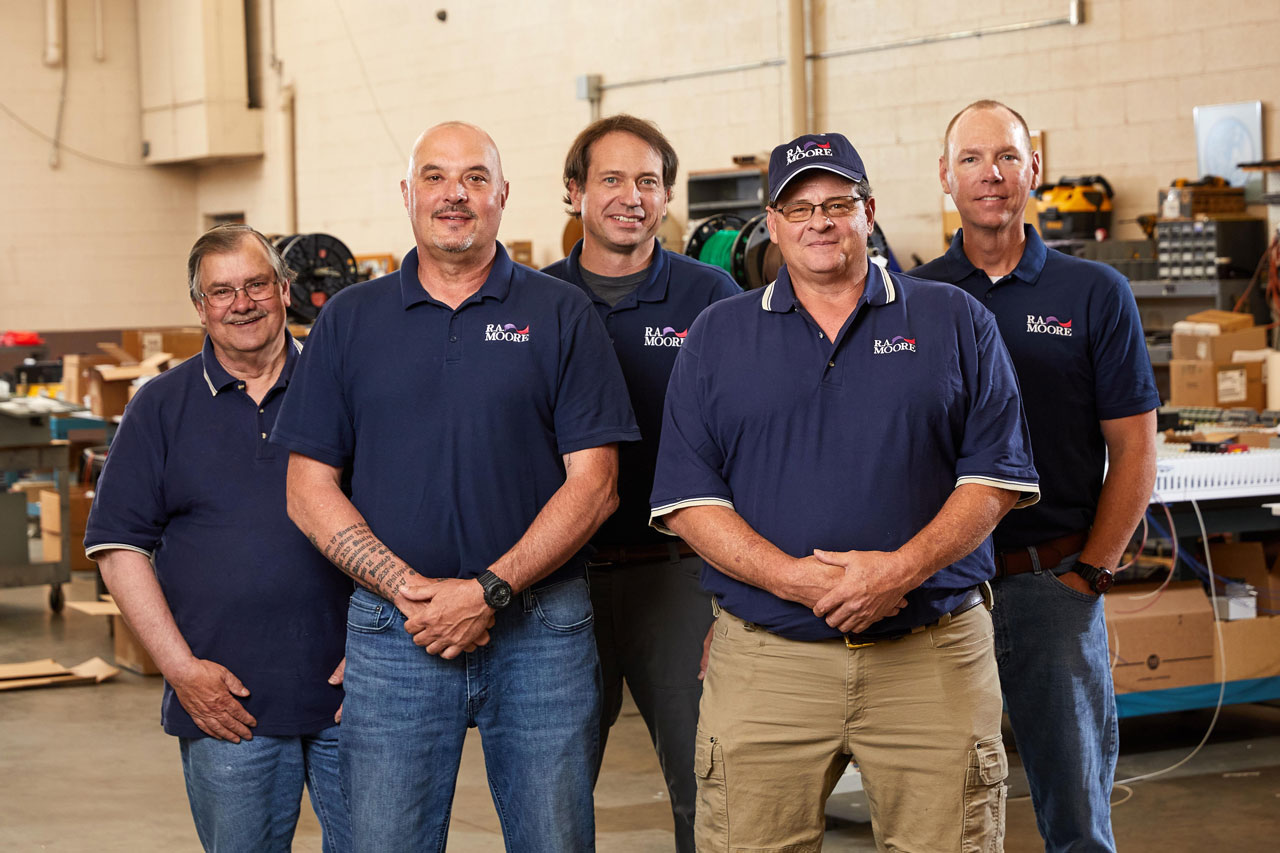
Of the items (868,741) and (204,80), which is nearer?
(868,741)

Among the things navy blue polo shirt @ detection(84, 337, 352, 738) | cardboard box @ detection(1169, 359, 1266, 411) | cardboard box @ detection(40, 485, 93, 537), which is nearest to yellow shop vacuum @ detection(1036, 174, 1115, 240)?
cardboard box @ detection(1169, 359, 1266, 411)

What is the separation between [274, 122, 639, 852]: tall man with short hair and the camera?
2172 mm

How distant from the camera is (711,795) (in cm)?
215

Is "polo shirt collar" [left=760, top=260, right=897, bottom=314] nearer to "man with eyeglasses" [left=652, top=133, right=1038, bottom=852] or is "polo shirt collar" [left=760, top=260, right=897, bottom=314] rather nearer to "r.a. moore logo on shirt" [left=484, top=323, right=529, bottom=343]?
"man with eyeglasses" [left=652, top=133, right=1038, bottom=852]

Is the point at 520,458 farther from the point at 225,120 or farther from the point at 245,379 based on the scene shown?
the point at 225,120

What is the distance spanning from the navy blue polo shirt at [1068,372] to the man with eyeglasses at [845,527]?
14.0 inches


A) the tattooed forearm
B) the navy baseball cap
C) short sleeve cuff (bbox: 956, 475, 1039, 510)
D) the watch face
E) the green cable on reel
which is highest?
the green cable on reel

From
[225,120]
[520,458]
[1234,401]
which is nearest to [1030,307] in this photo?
[520,458]

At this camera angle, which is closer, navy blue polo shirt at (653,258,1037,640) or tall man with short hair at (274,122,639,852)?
navy blue polo shirt at (653,258,1037,640)

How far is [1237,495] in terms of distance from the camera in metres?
3.97

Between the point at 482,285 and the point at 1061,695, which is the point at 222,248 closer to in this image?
the point at 482,285

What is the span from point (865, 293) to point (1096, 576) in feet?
2.43

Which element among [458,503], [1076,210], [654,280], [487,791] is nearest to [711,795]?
[458,503]

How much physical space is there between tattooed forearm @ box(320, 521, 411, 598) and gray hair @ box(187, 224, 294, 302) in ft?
1.74
